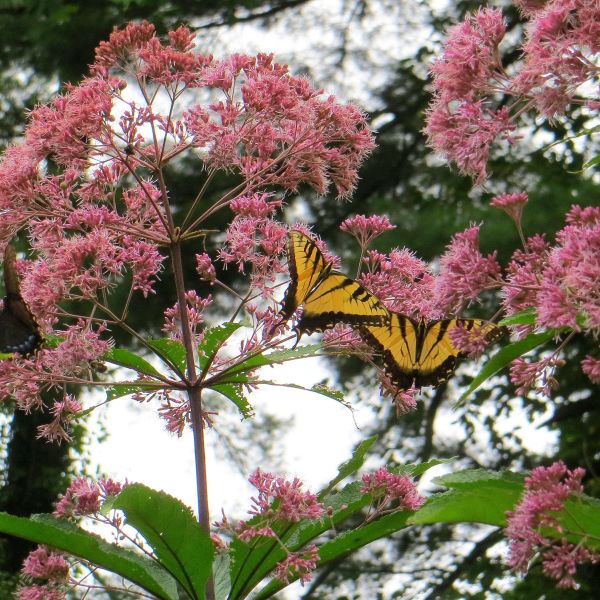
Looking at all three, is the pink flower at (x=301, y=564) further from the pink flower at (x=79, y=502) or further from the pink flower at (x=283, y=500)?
the pink flower at (x=79, y=502)

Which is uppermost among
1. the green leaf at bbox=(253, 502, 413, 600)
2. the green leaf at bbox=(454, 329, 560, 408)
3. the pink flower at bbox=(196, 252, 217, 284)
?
the pink flower at bbox=(196, 252, 217, 284)

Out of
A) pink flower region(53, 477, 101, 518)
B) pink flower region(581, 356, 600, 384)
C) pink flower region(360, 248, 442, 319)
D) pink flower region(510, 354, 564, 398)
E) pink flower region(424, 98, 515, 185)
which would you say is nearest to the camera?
pink flower region(581, 356, 600, 384)

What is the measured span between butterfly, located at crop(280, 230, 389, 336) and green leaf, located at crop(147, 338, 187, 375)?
0.90ft

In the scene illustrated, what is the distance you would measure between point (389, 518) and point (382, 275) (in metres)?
0.65

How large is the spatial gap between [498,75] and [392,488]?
97 centimetres

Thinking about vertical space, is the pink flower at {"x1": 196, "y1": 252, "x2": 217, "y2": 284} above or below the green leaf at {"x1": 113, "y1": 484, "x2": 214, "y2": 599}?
above

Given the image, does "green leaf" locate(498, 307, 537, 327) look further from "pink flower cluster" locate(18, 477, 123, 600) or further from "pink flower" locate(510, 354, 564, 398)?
"pink flower cluster" locate(18, 477, 123, 600)

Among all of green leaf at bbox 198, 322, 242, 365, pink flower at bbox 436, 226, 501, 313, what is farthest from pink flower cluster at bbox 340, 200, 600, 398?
green leaf at bbox 198, 322, 242, 365

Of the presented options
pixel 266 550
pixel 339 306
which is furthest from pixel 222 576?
pixel 339 306

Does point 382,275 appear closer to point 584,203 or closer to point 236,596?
point 236,596

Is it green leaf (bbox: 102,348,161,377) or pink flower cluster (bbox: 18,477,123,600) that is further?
green leaf (bbox: 102,348,161,377)

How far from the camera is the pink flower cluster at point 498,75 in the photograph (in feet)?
7.97

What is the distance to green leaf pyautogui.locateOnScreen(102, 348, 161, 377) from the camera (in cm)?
286

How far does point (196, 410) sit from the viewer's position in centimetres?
280
